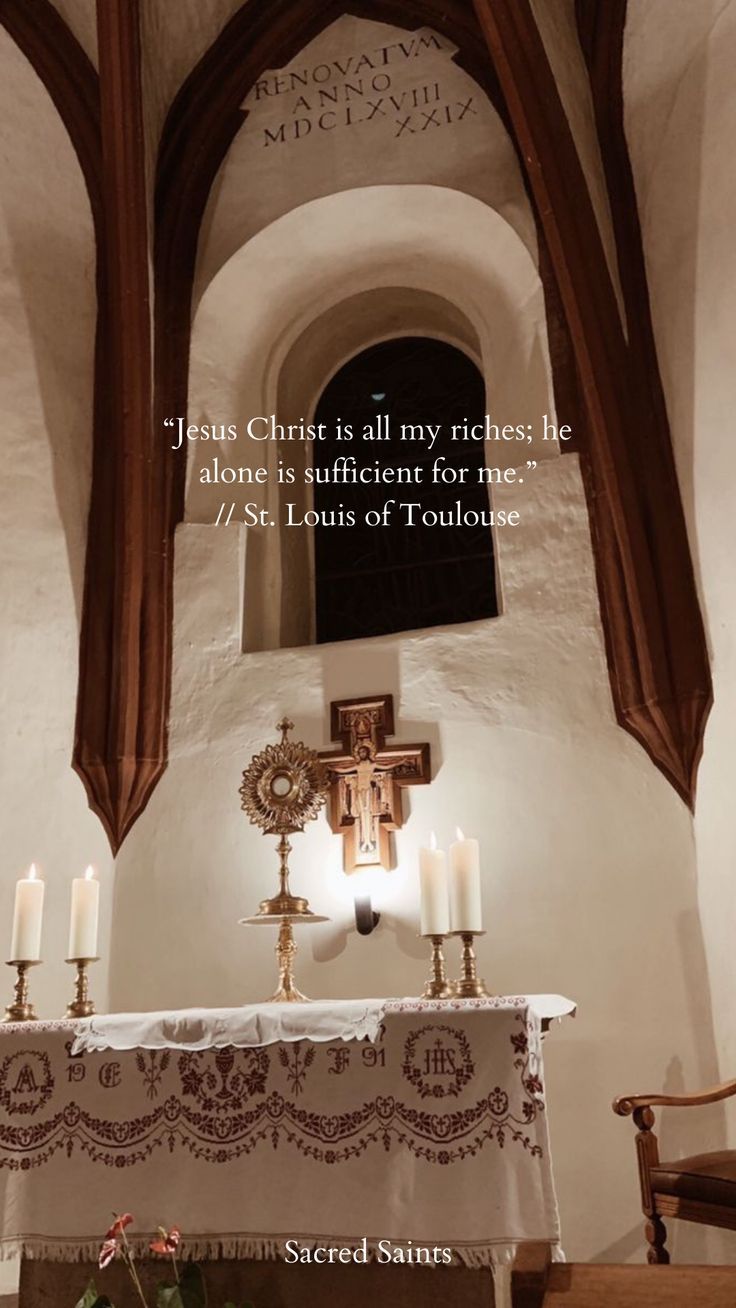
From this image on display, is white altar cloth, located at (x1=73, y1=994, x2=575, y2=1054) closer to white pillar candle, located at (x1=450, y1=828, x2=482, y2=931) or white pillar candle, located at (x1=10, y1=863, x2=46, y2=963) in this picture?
white pillar candle, located at (x1=450, y1=828, x2=482, y2=931)

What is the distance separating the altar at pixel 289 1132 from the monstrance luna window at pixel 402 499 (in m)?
2.80

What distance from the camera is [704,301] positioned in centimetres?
473

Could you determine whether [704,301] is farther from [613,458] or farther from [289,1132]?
[289,1132]

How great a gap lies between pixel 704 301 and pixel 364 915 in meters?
2.78

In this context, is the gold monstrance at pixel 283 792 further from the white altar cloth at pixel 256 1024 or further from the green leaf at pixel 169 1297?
the green leaf at pixel 169 1297

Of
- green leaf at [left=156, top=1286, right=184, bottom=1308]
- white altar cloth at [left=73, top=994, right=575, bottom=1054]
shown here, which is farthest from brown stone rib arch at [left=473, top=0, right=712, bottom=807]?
green leaf at [left=156, top=1286, right=184, bottom=1308]

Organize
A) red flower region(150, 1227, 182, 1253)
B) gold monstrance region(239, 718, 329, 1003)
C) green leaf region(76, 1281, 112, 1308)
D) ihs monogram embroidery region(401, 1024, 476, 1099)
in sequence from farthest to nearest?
gold monstrance region(239, 718, 329, 1003), ihs monogram embroidery region(401, 1024, 476, 1099), green leaf region(76, 1281, 112, 1308), red flower region(150, 1227, 182, 1253)

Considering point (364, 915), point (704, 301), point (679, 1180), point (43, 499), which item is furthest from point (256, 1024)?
point (704, 301)

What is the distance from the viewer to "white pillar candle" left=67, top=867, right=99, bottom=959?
3.74 m

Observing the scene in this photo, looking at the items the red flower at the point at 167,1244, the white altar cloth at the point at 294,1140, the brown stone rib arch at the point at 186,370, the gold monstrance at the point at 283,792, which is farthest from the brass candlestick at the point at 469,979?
the brown stone rib arch at the point at 186,370

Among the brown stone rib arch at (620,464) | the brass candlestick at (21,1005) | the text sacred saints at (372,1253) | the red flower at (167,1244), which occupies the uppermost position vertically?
the brown stone rib arch at (620,464)

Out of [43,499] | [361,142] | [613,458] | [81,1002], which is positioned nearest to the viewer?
[81,1002]

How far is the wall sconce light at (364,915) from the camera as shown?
4.66 metres

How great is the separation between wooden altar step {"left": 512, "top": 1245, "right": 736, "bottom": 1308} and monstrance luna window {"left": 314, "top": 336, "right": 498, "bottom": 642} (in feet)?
10.1
